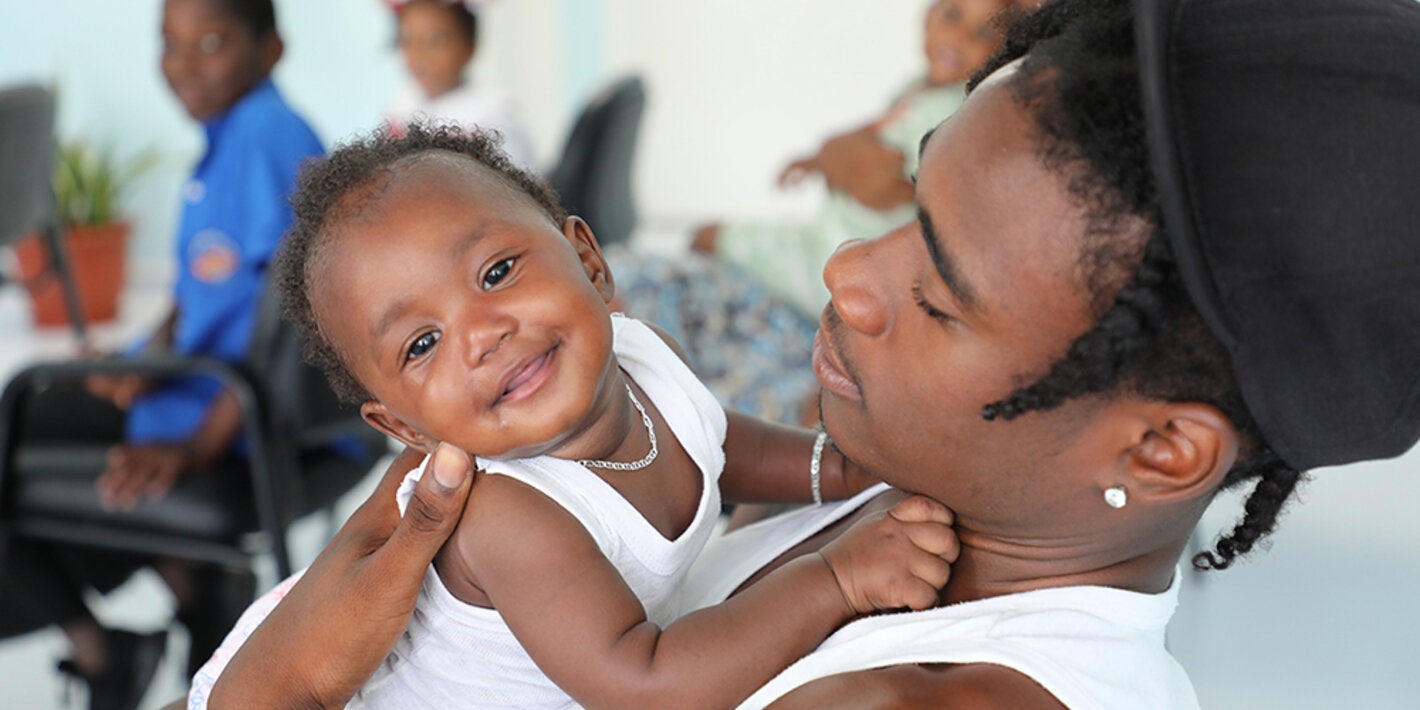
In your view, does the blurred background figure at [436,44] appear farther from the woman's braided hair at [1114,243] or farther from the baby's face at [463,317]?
the woman's braided hair at [1114,243]

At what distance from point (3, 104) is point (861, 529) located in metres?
3.14

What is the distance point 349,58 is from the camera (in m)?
5.74

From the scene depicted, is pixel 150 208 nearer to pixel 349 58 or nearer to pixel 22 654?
pixel 349 58

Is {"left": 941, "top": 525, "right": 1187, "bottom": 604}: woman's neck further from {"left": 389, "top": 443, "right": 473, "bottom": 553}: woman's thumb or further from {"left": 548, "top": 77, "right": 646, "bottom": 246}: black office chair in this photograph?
{"left": 548, "top": 77, "right": 646, "bottom": 246}: black office chair

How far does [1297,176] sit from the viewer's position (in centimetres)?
73

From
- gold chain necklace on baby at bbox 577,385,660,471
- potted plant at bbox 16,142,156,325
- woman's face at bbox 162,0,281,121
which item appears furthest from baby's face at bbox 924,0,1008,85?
potted plant at bbox 16,142,156,325

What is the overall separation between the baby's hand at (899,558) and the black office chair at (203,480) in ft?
4.69

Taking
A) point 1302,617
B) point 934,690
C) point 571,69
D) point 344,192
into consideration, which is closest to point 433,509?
point 344,192

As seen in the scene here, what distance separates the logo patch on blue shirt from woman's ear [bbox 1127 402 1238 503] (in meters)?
1.91

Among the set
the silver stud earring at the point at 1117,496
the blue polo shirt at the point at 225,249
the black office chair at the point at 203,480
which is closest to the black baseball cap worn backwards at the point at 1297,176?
the silver stud earring at the point at 1117,496

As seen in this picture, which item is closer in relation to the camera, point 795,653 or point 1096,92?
point 1096,92

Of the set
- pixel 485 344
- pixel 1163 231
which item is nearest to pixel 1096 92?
pixel 1163 231

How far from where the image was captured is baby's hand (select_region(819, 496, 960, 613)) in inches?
38.6

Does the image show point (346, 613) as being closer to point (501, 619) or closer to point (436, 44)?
point (501, 619)
